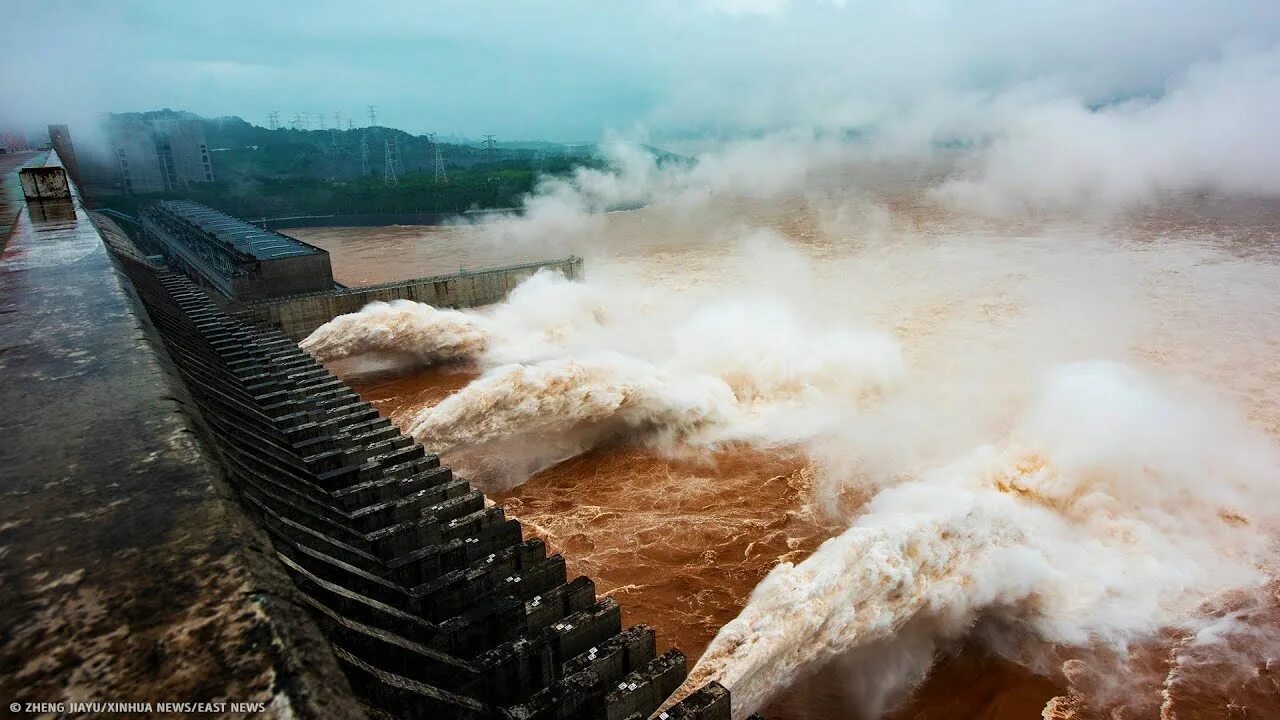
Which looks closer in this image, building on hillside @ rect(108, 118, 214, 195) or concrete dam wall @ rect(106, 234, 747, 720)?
concrete dam wall @ rect(106, 234, 747, 720)

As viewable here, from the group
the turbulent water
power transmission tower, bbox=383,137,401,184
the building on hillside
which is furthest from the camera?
power transmission tower, bbox=383,137,401,184

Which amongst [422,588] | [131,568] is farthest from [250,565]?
[422,588]

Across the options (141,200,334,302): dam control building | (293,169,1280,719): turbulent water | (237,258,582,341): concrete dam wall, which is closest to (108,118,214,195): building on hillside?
(141,200,334,302): dam control building

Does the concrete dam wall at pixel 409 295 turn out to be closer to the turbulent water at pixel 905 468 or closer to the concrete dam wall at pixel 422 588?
the turbulent water at pixel 905 468

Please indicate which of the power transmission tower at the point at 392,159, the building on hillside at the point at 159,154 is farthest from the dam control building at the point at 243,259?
the power transmission tower at the point at 392,159

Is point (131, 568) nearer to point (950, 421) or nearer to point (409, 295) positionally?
point (950, 421)

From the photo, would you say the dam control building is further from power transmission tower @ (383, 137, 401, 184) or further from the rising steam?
power transmission tower @ (383, 137, 401, 184)
